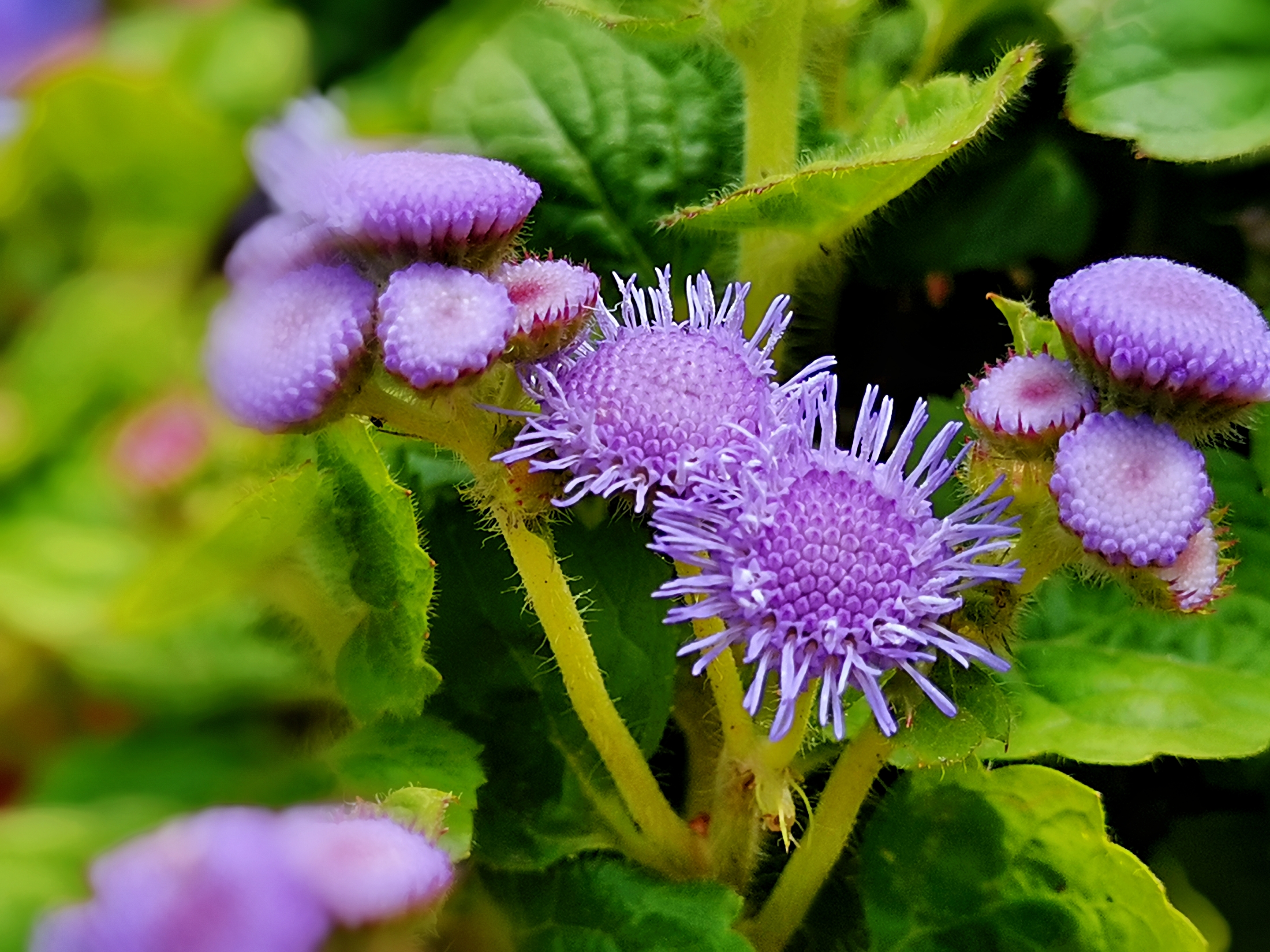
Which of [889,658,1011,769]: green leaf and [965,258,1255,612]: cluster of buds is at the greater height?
[965,258,1255,612]: cluster of buds

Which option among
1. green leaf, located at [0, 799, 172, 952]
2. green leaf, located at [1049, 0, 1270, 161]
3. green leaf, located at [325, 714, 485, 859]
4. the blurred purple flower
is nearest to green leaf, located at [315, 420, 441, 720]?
green leaf, located at [325, 714, 485, 859]

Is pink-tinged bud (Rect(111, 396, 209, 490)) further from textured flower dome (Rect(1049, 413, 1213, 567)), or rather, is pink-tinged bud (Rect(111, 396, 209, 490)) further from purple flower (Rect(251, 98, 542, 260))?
textured flower dome (Rect(1049, 413, 1213, 567))

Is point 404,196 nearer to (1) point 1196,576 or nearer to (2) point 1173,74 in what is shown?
(1) point 1196,576

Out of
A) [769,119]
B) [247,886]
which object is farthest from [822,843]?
[769,119]

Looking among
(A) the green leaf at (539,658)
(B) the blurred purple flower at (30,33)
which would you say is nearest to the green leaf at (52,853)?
(A) the green leaf at (539,658)

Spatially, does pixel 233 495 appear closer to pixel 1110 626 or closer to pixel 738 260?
pixel 738 260

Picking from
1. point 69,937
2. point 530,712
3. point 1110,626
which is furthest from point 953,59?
point 69,937
